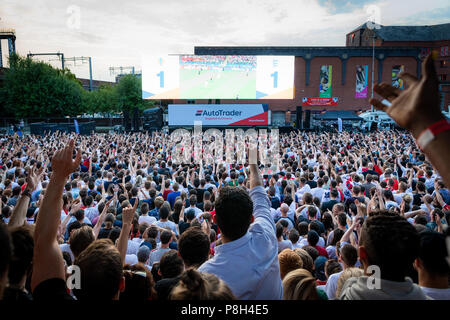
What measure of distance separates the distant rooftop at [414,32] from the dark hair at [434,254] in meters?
53.6

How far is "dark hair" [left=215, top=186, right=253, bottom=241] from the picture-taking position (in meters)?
2.14

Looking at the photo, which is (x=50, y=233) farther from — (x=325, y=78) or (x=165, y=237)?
(x=325, y=78)

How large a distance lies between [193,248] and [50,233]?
3.68 feet

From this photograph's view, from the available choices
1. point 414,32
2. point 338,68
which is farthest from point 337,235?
point 414,32

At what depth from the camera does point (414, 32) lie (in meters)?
49.6

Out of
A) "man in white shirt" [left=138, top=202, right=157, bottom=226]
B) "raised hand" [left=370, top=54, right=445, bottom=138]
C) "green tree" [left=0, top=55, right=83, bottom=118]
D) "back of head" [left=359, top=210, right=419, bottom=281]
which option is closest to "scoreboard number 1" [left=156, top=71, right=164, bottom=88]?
"green tree" [left=0, top=55, right=83, bottom=118]

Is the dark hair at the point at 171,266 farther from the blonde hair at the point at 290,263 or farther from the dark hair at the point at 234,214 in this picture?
the blonde hair at the point at 290,263

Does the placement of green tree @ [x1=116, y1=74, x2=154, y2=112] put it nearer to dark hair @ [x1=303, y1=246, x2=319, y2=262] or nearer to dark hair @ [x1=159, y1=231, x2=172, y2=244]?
dark hair @ [x1=159, y1=231, x2=172, y2=244]

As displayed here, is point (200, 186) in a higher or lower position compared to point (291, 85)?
lower

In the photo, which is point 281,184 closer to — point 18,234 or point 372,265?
point 372,265

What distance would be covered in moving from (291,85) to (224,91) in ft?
20.7

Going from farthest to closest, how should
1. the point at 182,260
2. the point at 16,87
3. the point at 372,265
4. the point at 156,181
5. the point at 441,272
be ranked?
the point at 16,87 → the point at 156,181 → the point at 182,260 → the point at 441,272 → the point at 372,265

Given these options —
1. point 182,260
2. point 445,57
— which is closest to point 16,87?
point 182,260

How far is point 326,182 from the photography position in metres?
7.84
